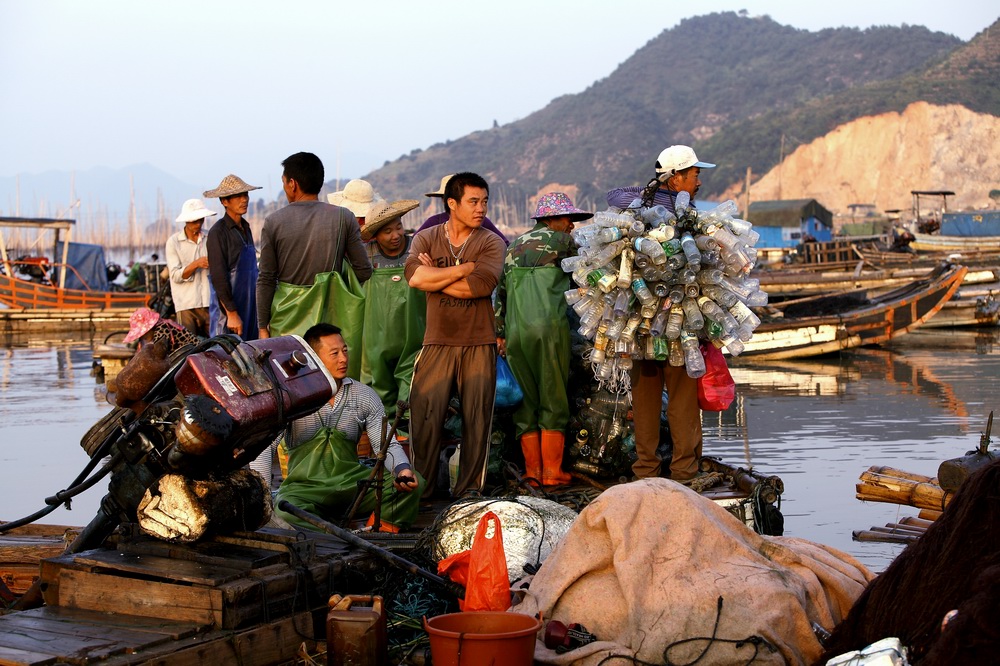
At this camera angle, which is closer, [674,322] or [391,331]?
[674,322]

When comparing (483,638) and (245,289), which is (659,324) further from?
(245,289)

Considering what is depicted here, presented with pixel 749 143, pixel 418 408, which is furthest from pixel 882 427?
pixel 749 143

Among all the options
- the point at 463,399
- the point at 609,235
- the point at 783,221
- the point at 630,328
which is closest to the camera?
the point at 609,235

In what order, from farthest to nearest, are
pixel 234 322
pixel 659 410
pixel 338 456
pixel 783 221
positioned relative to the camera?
pixel 783 221 < pixel 234 322 < pixel 659 410 < pixel 338 456

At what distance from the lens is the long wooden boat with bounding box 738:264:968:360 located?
1892cm

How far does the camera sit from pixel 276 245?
7.45 meters

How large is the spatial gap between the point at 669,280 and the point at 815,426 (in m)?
5.77

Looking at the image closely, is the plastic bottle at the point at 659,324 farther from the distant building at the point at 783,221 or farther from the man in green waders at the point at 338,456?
the distant building at the point at 783,221

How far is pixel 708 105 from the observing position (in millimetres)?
138250

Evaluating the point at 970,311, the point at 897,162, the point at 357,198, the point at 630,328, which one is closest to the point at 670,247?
the point at 630,328

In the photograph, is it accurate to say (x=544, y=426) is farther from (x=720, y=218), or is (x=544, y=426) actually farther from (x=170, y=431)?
(x=170, y=431)

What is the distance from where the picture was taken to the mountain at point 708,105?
9129 centimetres

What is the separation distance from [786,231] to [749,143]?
44.7 metres

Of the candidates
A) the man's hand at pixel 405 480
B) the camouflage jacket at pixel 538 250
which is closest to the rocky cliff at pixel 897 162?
the camouflage jacket at pixel 538 250
